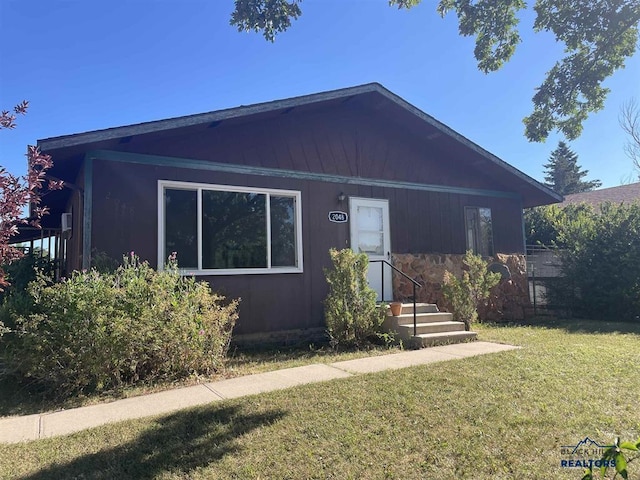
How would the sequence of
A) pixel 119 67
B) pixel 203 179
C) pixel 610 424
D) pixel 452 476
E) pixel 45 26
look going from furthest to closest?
1. pixel 119 67
2. pixel 45 26
3. pixel 203 179
4. pixel 610 424
5. pixel 452 476

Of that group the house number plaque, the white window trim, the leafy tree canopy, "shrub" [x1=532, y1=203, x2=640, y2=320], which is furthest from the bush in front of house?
"shrub" [x1=532, y1=203, x2=640, y2=320]

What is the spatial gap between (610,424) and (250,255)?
527 centimetres

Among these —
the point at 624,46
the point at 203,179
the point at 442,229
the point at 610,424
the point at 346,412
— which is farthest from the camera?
the point at 442,229

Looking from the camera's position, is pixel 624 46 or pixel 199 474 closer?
pixel 199 474

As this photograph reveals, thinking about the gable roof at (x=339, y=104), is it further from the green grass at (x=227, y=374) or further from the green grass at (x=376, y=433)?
the green grass at (x=376, y=433)

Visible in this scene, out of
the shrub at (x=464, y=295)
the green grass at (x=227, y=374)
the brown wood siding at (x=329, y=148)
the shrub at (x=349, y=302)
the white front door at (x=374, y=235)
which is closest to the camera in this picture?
the green grass at (x=227, y=374)

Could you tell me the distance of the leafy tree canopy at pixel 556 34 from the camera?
5.51 meters

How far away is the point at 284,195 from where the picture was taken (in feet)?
24.9

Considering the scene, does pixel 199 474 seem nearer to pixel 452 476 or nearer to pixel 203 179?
pixel 452 476

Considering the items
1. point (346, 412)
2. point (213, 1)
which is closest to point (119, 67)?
point (213, 1)

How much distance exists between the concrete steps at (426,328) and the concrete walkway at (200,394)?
397 millimetres

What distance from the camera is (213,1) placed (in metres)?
6.40

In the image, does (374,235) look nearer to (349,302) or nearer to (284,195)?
(284,195)

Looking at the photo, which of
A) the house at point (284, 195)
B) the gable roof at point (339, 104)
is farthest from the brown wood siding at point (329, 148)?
the gable roof at point (339, 104)
